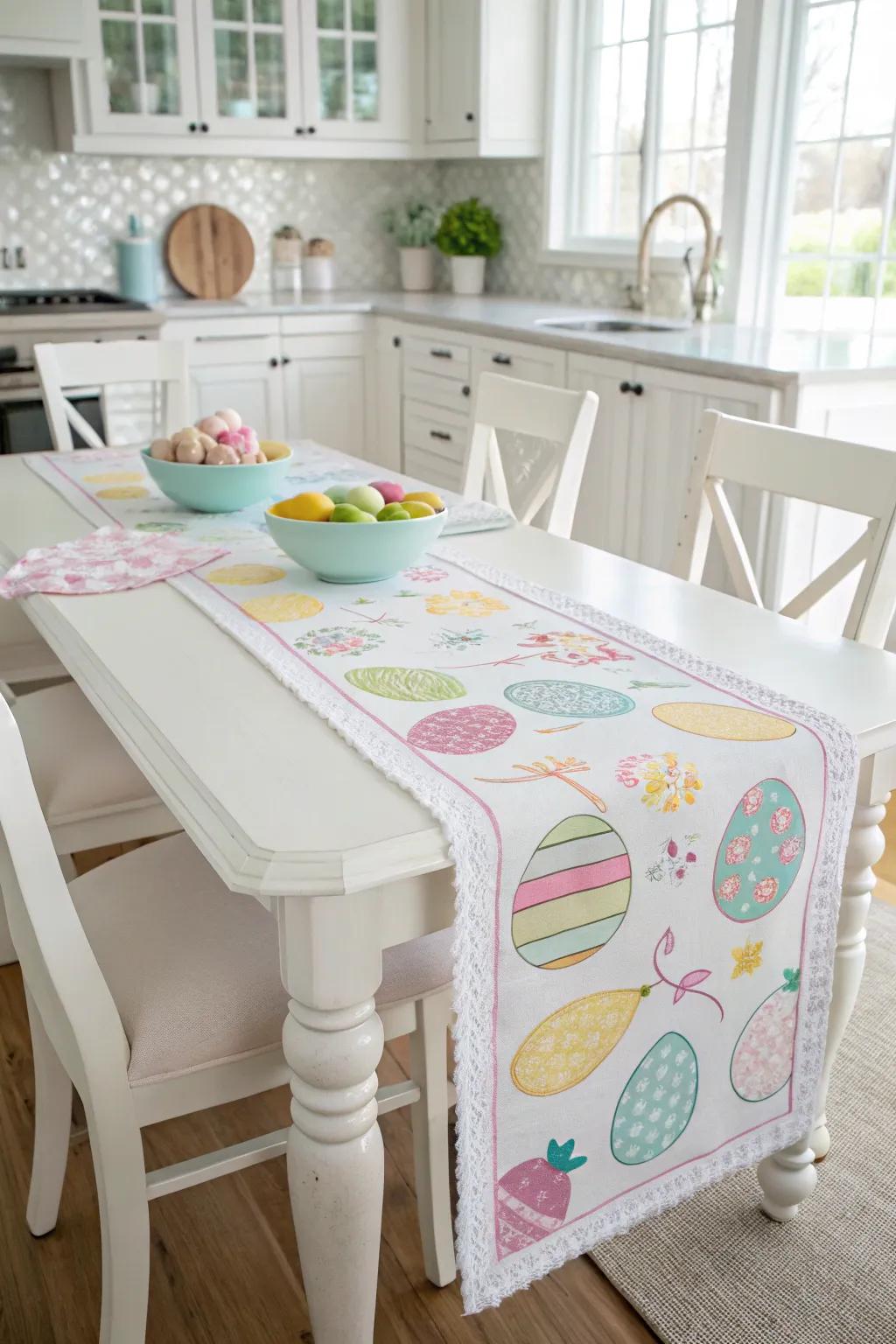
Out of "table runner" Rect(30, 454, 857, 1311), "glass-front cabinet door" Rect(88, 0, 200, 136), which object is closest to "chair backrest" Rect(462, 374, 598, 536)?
"table runner" Rect(30, 454, 857, 1311)

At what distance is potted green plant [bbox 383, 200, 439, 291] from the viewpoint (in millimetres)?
4988

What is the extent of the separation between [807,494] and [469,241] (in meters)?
3.42

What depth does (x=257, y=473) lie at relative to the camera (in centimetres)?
198

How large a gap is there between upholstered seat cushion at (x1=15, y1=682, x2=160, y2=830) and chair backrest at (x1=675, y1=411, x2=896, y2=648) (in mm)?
916

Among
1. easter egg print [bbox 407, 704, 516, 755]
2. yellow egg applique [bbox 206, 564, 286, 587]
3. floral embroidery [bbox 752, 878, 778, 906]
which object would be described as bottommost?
floral embroidery [bbox 752, 878, 778, 906]

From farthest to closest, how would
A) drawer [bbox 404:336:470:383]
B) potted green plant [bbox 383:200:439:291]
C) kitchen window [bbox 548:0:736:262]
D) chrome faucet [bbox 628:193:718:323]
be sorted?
potted green plant [bbox 383:200:439:291], drawer [bbox 404:336:470:383], kitchen window [bbox 548:0:736:262], chrome faucet [bbox 628:193:718:323]

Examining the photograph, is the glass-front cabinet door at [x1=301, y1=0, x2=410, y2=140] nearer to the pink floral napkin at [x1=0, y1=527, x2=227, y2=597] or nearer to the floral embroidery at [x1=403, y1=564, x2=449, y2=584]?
the pink floral napkin at [x1=0, y1=527, x2=227, y2=597]

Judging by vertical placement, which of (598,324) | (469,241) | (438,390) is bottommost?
(438,390)

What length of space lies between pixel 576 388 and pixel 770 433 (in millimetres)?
1653

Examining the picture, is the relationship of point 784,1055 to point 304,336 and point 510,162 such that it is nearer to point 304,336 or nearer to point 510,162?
point 304,336

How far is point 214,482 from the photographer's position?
1.96 m

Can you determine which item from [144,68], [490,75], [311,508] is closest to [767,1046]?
[311,508]

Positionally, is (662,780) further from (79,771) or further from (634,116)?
(634,116)

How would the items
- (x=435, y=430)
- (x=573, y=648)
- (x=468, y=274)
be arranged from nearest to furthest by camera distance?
1. (x=573, y=648)
2. (x=435, y=430)
3. (x=468, y=274)
